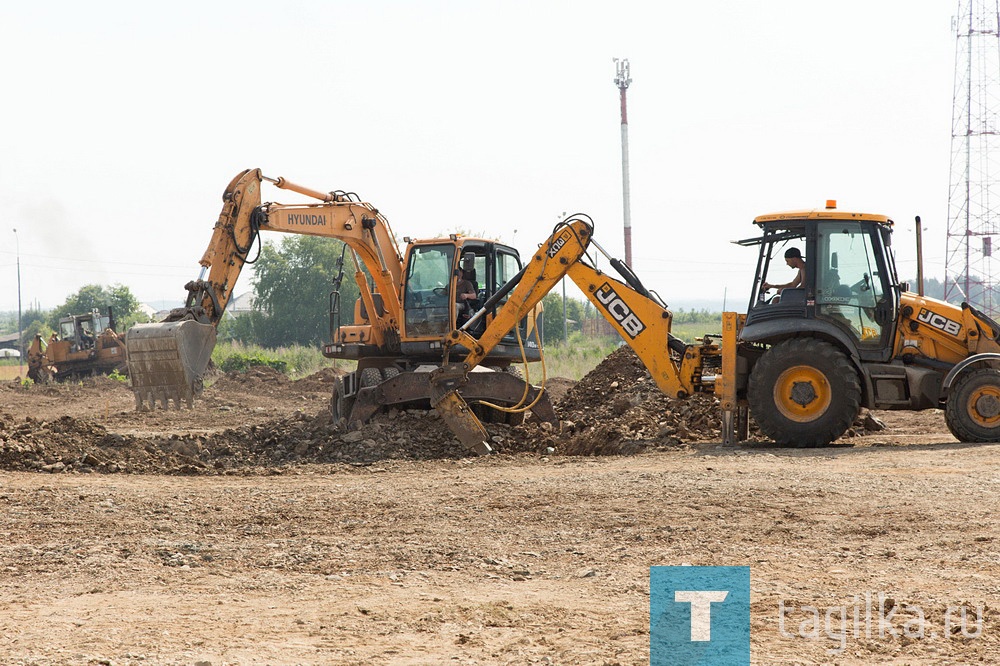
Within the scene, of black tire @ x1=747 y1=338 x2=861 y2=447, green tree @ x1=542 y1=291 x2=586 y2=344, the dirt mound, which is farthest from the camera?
green tree @ x1=542 y1=291 x2=586 y2=344

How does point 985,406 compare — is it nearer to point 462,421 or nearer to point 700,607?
point 462,421

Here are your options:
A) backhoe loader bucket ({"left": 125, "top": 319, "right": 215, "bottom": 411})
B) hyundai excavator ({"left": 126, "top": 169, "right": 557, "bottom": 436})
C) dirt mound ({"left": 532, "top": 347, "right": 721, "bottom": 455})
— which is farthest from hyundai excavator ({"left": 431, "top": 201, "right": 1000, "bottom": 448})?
backhoe loader bucket ({"left": 125, "top": 319, "right": 215, "bottom": 411})

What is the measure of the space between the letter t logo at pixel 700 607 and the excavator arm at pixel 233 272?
9.78 metres

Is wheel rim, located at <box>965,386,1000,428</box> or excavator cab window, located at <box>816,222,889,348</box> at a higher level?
excavator cab window, located at <box>816,222,889,348</box>

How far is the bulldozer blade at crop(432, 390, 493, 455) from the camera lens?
12359 mm

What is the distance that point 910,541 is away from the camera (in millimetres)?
6781

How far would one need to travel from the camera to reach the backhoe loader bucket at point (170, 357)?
14.3 meters

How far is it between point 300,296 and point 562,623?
54282mm

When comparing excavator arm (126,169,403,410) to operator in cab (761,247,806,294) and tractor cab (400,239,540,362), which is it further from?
operator in cab (761,247,806,294)

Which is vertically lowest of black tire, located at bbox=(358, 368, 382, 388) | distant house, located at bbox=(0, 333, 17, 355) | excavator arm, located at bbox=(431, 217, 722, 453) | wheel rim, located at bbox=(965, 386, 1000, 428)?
distant house, located at bbox=(0, 333, 17, 355)

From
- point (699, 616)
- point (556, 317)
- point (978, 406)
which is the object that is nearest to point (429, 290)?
point (978, 406)

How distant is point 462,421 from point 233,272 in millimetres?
4287

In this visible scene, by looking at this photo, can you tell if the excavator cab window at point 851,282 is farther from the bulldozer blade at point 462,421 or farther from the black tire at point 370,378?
the black tire at point 370,378

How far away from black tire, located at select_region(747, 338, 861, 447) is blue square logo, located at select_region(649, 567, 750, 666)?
18.3 ft
